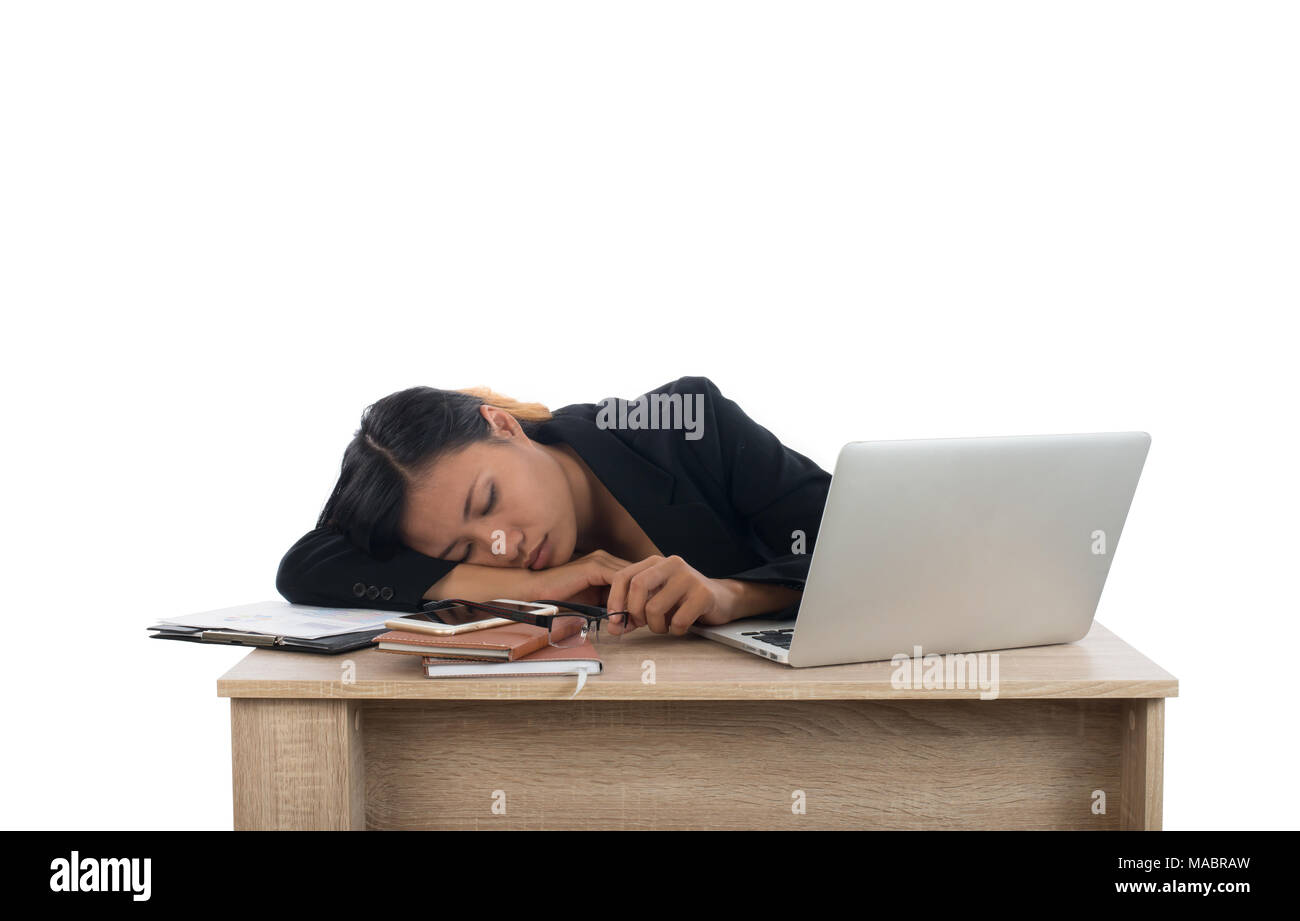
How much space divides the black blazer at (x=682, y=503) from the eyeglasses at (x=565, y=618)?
339 mm

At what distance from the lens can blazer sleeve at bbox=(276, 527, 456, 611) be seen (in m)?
2.29

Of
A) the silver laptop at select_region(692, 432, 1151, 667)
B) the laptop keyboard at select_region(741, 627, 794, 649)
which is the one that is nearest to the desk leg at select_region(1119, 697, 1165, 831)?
the silver laptop at select_region(692, 432, 1151, 667)

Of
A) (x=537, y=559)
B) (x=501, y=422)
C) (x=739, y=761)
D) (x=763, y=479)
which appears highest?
(x=501, y=422)

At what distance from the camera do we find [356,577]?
230 centimetres

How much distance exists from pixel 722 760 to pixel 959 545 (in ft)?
1.61

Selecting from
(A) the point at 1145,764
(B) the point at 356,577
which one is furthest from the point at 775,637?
(B) the point at 356,577

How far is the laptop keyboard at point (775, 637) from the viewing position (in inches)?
75.9

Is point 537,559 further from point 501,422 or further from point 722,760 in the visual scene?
point 722,760

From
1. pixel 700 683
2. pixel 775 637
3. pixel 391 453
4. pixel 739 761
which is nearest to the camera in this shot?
pixel 700 683

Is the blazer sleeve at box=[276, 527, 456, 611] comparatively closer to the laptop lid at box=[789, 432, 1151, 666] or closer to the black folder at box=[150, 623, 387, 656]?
the black folder at box=[150, 623, 387, 656]

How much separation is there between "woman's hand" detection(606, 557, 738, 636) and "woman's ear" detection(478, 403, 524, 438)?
1.83 ft

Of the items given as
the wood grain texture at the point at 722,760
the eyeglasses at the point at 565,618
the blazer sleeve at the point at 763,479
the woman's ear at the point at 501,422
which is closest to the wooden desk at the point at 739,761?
the wood grain texture at the point at 722,760
